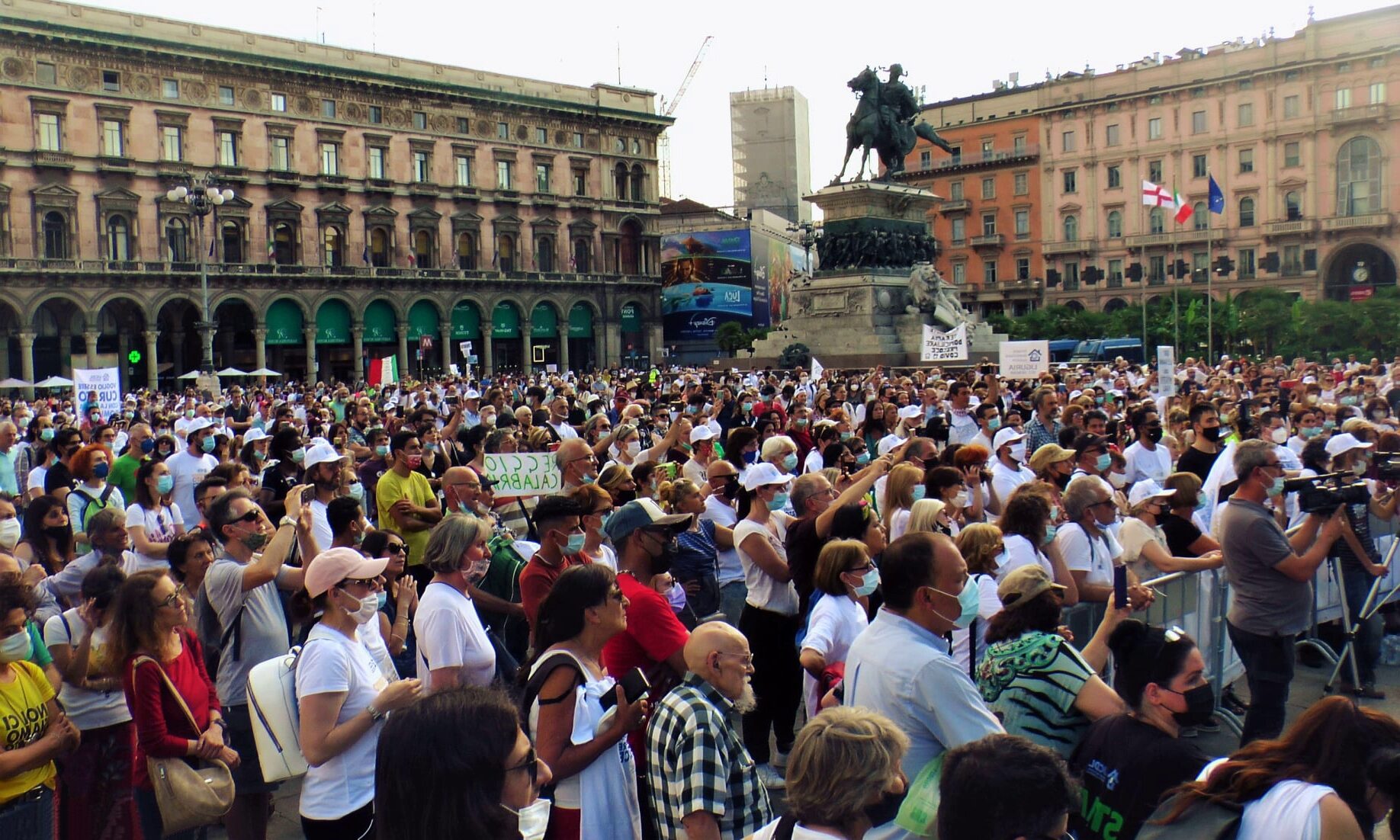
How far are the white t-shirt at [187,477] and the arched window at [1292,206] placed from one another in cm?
6683

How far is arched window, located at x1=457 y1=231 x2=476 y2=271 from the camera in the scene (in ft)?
218

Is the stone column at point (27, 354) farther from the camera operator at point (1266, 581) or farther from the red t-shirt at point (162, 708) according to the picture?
the camera operator at point (1266, 581)

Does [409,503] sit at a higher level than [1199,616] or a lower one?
higher

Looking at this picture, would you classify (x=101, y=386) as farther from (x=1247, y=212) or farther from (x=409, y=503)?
(x=1247, y=212)

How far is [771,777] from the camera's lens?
6.34 metres

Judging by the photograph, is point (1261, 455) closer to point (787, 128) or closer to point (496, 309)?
point (496, 309)

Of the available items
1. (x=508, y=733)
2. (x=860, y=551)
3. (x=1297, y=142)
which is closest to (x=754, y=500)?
(x=860, y=551)

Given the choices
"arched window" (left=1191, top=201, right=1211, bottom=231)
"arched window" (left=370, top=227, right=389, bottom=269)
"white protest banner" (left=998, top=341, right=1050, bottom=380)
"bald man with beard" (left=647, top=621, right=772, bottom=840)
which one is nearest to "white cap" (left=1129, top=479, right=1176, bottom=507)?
"bald man with beard" (left=647, top=621, right=772, bottom=840)

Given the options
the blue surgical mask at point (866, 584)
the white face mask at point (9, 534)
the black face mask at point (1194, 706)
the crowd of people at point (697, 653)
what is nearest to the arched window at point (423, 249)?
the crowd of people at point (697, 653)

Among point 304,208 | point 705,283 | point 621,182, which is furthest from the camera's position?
point 621,182

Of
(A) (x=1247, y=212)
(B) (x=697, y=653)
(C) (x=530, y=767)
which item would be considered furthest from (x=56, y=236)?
(A) (x=1247, y=212)

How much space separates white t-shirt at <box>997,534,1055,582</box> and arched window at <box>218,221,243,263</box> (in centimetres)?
5708

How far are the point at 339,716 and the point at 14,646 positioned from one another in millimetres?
1210

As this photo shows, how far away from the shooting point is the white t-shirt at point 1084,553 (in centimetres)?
645
